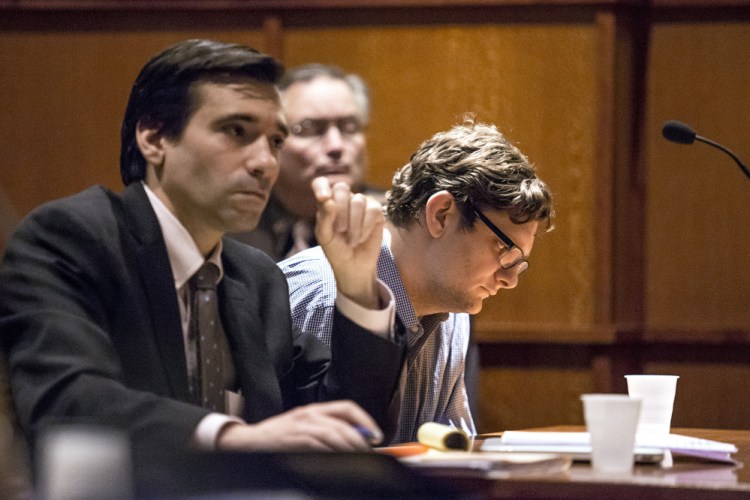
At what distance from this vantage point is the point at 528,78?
4.45m

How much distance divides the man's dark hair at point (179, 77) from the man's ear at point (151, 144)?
0.01 metres

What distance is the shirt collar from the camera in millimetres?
1829

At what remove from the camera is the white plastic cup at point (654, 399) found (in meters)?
2.18

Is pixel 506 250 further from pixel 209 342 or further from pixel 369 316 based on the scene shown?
pixel 209 342

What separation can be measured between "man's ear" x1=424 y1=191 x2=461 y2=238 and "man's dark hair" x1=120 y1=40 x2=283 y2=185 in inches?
34.4

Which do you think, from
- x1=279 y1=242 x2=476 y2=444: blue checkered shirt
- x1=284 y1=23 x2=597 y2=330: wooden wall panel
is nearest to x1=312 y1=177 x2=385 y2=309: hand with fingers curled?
x1=279 y1=242 x2=476 y2=444: blue checkered shirt

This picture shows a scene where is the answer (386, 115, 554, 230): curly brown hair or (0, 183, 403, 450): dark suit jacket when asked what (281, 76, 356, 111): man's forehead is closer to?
(386, 115, 554, 230): curly brown hair

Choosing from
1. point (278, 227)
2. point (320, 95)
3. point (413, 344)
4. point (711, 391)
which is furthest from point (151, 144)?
point (711, 391)

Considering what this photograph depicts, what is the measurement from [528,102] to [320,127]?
971 millimetres

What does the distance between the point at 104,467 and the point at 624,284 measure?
3.76m

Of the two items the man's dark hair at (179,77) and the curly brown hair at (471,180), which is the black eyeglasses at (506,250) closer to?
the curly brown hair at (471,180)

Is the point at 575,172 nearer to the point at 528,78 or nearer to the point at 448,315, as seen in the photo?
the point at 528,78

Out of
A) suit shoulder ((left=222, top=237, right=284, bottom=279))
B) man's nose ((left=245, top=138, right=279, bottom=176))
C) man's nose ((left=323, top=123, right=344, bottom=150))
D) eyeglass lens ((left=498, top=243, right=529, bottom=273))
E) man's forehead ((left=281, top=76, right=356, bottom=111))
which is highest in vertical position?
man's forehead ((left=281, top=76, right=356, bottom=111))

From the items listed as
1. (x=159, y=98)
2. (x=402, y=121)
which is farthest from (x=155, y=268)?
(x=402, y=121)
